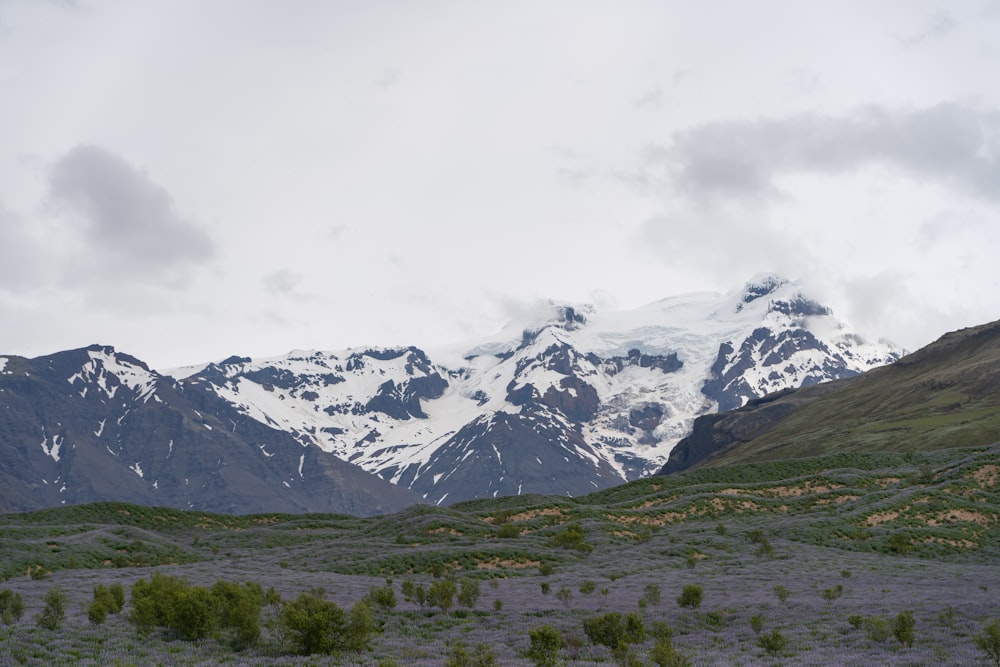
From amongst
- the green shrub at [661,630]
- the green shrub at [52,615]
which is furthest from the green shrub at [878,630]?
the green shrub at [52,615]

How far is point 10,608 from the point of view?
3712 cm

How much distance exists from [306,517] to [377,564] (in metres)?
50.6

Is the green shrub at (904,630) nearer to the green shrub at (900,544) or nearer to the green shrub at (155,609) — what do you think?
the green shrub at (155,609)

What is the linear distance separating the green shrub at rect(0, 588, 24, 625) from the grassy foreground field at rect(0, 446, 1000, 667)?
29.2 inches

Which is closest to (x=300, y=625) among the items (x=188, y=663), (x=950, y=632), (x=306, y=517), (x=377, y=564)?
(x=188, y=663)

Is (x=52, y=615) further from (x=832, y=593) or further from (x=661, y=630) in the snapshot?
(x=832, y=593)

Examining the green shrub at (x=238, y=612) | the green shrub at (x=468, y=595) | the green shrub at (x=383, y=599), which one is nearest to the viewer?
the green shrub at (x=238, y=612)

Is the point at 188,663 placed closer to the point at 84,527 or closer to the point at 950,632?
the point at 950,632

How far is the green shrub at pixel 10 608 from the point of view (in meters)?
35.4

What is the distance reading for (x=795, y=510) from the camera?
277ft

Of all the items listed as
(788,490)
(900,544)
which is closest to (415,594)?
(900,544)

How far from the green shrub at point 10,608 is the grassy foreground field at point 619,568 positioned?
0.74m

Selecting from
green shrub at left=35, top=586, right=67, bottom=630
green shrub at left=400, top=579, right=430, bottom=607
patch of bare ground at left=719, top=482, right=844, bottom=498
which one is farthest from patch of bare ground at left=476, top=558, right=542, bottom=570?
patch of bare ground at left=719, top=482, right=844, bottom=498

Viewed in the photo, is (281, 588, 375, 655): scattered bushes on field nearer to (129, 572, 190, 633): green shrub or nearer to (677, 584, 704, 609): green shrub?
(129, 572, 190, 633): green shrub
